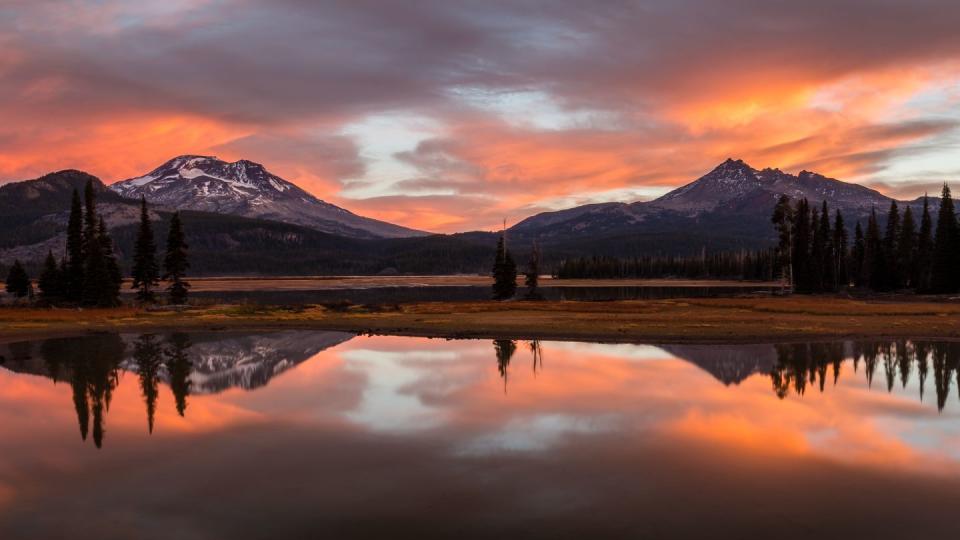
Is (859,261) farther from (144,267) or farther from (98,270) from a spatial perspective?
(98,270)

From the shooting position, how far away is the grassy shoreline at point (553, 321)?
52000 millimetres

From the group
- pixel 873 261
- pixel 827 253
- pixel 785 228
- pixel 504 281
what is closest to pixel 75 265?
pixel 504 281

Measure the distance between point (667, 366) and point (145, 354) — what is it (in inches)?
1248

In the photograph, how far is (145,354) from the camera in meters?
43.2

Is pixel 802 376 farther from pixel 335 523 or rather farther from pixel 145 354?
pixel 145 354

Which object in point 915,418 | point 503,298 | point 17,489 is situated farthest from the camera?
point 503,298

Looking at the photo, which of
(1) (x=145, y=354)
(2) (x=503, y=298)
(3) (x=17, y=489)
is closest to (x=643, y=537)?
(3) (x=17, y=489)

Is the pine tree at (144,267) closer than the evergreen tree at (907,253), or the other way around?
the pine tree at (144,267)

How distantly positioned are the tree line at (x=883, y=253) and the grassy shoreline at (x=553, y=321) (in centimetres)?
3951

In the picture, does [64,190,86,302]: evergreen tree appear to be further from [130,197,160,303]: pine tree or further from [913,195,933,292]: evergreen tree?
[913,195,933,292]: evergreen tree

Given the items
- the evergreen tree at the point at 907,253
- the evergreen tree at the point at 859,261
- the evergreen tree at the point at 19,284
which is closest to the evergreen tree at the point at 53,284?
the evergreen tree at the point at 19,284

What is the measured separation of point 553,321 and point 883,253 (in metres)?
88.0

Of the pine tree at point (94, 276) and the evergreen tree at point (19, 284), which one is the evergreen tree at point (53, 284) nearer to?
the pine tree at point (94, 276)

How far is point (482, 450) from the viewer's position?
19.4 m
